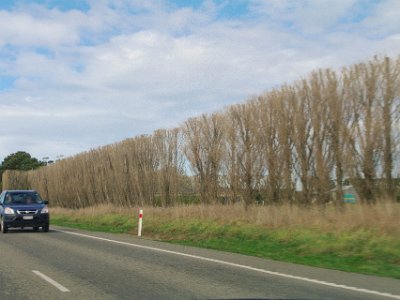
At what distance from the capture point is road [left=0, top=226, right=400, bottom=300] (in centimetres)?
846

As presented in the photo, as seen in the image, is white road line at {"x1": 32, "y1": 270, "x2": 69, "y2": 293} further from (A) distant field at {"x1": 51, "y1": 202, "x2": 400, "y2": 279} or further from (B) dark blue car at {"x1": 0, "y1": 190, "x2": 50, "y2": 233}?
(B) dark blue car at {"x1": 0, "y1": 190, "x2": 50, "y2": 233}

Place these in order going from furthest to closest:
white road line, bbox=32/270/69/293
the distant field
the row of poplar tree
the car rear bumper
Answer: the car rear bumper < the row of poplar tree < the distant field < white road line, bbox=32/270/69/293

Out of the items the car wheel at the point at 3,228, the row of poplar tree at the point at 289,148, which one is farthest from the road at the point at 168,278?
the car wheel at the point at 3,228

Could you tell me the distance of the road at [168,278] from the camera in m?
8.46

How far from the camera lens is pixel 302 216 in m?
17.4

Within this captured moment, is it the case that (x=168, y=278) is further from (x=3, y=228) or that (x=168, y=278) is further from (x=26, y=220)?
(x=3, y=228)

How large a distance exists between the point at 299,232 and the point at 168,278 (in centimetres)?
720

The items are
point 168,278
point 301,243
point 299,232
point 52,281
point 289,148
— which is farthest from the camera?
point 289,148

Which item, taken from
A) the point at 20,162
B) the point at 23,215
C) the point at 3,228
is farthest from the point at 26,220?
the point at 20,162

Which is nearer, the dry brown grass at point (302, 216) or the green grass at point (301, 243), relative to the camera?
the green grass at point (301, 243)

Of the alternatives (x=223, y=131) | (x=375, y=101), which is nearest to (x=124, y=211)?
(x=223, y=131)

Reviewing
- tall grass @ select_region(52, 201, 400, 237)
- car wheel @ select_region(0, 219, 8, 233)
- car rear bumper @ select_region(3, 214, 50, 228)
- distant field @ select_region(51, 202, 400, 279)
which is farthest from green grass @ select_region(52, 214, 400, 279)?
car wheel @ select_region(0, 219, 8, 233)

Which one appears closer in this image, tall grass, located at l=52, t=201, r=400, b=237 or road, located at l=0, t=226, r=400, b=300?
road, located at l=0, t=226, r=400, b=300

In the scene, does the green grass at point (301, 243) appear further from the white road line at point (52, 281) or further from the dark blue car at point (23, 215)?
the white road line at point (52, 281)
